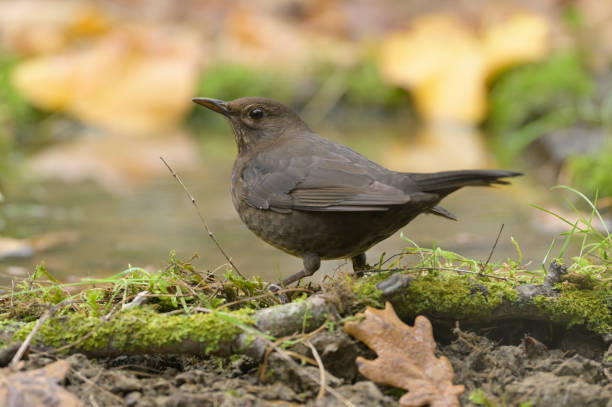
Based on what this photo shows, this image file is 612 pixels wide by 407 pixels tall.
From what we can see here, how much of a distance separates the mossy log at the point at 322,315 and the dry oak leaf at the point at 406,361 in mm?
124

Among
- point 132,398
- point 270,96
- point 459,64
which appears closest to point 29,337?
point 132,398

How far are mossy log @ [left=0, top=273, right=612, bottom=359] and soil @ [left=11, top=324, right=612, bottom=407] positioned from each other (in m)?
0.08

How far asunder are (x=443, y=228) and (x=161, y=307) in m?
2.91

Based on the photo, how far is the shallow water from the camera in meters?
4.46

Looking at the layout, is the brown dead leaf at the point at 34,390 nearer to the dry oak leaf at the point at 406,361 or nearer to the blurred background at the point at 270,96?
the dry oak leaf at the point at 406,361

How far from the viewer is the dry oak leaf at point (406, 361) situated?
7.72 ft

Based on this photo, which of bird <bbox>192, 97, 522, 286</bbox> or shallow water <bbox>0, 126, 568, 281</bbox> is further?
shallow water <bbox>0, 126, 568, 281</bbox>

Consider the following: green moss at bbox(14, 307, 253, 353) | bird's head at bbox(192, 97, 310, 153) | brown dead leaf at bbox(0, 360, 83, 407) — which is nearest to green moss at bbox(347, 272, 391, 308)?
green moss at bbox(14, 307, 253, 353)

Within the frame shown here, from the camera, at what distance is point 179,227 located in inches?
216

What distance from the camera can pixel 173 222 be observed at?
5641 mm

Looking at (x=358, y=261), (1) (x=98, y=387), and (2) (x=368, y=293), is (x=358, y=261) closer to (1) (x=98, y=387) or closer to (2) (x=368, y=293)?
(2) (x=368, y=293)

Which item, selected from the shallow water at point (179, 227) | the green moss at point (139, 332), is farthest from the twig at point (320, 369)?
the shallow water at point (179, 227)

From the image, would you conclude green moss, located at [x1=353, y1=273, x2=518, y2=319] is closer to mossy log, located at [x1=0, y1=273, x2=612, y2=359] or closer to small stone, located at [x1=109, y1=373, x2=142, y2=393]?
mossy log, located at [x1=0, y1=273, x2=612, y2=359]

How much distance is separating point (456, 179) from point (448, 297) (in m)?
0.44
